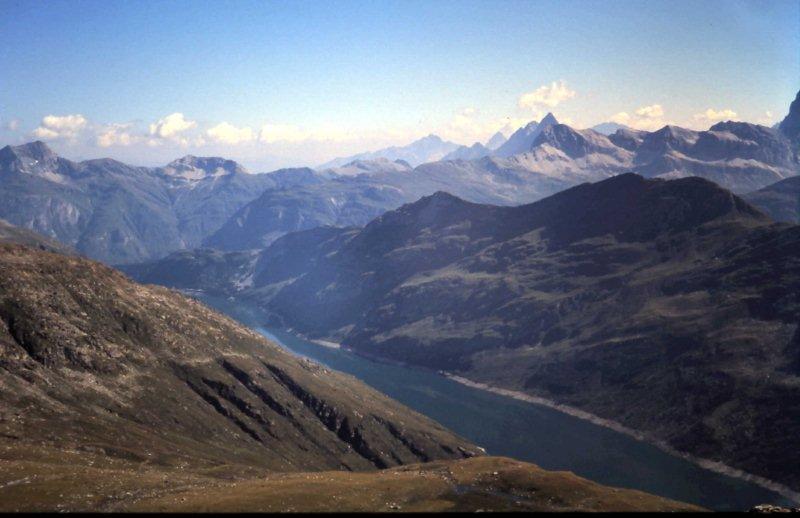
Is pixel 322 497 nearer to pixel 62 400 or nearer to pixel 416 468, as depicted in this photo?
pixel 416 468

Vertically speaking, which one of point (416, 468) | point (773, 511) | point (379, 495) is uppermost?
point (773, 511)

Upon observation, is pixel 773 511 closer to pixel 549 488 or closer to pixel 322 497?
pixel 549 488

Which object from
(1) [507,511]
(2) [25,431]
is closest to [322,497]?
(1) [507,511]

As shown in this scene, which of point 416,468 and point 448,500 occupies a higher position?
point 448,500

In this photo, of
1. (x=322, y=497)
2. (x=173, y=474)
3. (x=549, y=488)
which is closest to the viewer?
(x=322, y=497)

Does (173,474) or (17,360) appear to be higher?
(17,360)

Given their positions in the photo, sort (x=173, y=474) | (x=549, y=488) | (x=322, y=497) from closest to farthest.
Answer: (x=322, y=497)
(x=549, y=488)
(x=173, y=474)

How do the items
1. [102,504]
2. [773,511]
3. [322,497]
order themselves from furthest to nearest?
1. [322,497]
2. [102,504]
3. [773,511]

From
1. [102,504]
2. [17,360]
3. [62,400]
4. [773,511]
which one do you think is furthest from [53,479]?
[773,511]

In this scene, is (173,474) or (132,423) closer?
(173,474)
